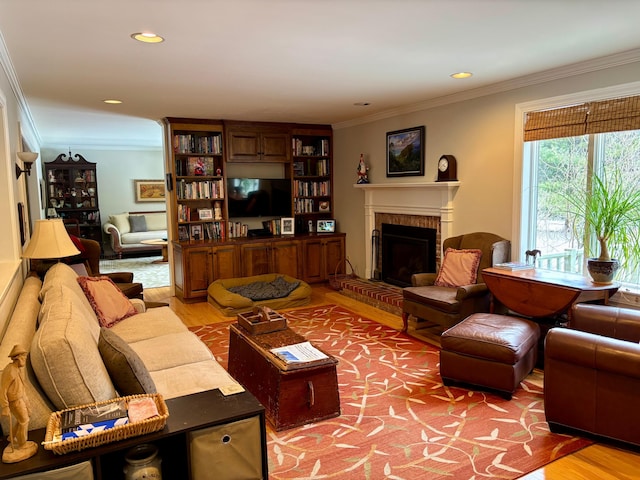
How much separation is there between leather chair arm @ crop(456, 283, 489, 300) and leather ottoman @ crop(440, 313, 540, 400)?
1.80 feet

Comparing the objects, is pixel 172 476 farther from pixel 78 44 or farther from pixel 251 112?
pixel 251 112

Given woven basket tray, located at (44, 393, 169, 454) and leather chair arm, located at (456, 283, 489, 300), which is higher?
woven basket tray, located at (44, 393, 169, 454)

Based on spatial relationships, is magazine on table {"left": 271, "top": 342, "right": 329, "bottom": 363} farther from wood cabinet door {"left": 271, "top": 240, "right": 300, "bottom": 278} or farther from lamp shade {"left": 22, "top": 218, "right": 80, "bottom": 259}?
wood cabinet door {"left": 271, "top": 240, "right": 300, "bottom": 278}

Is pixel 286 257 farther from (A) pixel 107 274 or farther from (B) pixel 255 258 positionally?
(A) pixel 107 274

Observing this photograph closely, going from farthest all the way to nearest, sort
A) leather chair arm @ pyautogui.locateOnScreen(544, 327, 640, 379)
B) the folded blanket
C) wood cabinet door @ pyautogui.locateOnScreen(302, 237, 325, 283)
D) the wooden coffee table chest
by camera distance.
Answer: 1. wood cabinet door @ pyautogui.locateOnScreen(302, 237, 325, 283)
2. the folded blanket
3. the wooden coffee table chest
4. leather chair arm @ pyautogui.locateOnScreen(544, 327, 640, 379)

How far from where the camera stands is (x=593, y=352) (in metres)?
2.41

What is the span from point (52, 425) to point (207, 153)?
489cm

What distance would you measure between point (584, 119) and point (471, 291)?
1.61 meters

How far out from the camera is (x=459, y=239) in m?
4.72

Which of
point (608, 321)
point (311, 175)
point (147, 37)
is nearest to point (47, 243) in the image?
point (147, 37)

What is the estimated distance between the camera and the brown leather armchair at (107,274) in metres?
4.56

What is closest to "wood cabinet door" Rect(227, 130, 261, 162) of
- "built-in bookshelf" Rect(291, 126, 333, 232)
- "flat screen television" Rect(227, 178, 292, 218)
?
"flat screen television" Rect(227, 178, 292, 218)

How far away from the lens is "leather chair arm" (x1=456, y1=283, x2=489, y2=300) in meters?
3.92

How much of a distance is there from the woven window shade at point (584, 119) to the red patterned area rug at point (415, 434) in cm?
194
